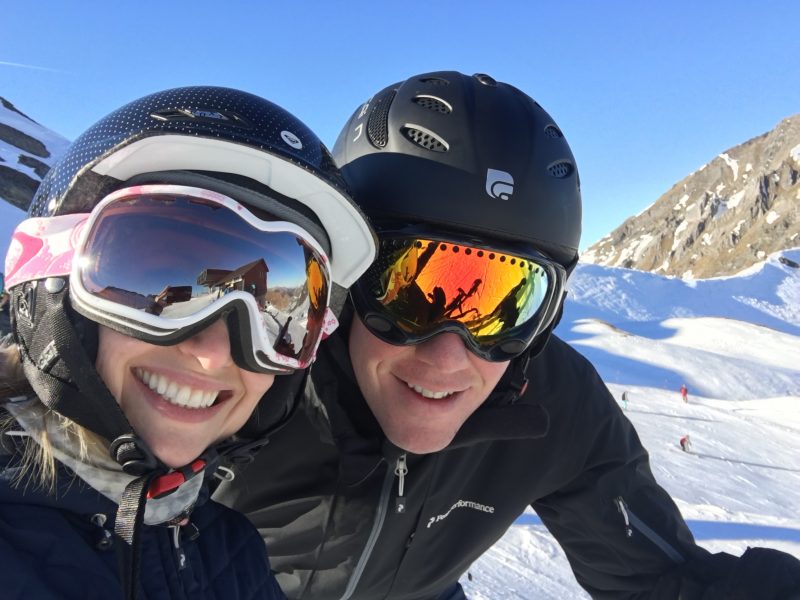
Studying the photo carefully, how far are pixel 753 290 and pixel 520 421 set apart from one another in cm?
4411

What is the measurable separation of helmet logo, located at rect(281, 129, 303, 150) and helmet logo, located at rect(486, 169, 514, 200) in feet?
2.52

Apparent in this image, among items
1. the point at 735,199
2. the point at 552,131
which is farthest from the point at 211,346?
the point at 735,199

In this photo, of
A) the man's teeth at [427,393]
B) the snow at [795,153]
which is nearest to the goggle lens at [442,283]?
the man's teeth at [427,393]

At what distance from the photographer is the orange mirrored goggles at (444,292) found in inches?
79.8

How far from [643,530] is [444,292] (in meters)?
1.35

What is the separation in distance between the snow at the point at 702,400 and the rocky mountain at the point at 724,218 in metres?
26.4

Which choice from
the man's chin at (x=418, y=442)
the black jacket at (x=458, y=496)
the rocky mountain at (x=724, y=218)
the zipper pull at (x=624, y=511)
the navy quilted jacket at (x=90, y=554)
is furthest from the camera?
the rocky mountain at (x=724, y=218)

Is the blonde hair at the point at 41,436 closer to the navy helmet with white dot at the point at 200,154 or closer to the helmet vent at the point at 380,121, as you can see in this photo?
the navy helmet with white dot at the point at 200,154

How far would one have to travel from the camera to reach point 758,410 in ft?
55.1

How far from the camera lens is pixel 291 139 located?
1565 mm

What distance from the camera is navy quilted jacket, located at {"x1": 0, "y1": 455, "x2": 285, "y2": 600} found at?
3.48 feet

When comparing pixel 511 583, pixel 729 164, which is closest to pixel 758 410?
pixel 511 583

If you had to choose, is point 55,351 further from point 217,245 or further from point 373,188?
point 373,188

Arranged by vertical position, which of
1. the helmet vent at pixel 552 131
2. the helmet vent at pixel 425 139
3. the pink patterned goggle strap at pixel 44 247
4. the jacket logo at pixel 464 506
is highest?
the helmet vent at pixel 552 131
